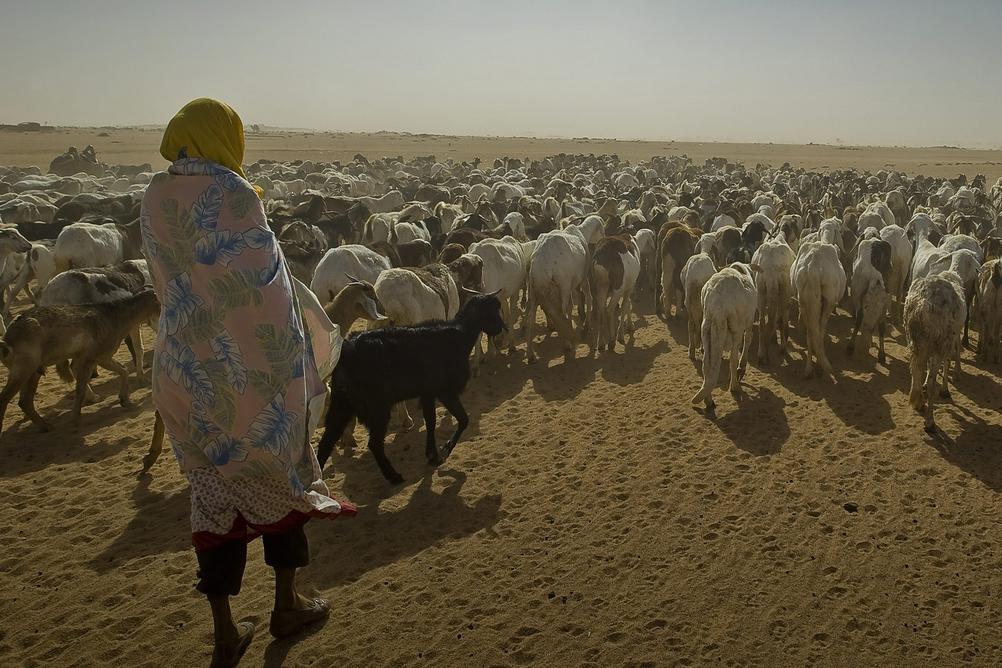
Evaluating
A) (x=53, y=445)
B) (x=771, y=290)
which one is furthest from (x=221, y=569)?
(x=771, y=290)

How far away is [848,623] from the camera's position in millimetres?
4094

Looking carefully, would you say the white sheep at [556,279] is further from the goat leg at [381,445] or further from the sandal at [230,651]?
the sandal at [230,651]

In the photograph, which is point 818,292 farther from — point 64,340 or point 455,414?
point 64,340

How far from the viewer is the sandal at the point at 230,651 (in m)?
3.59

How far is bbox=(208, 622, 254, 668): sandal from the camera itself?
3586 mm

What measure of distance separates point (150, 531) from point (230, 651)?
2.01 m

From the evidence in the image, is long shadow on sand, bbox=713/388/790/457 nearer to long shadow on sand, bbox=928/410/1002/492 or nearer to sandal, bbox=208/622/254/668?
long shadow on sand, bbox=928/410/1002/492

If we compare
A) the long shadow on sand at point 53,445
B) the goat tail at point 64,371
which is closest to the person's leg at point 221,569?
the long shadow on sand at point 53,445

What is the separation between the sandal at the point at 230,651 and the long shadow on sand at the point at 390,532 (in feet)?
2.65

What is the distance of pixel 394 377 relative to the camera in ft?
18.9

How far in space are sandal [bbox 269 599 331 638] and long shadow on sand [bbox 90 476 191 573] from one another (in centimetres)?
144

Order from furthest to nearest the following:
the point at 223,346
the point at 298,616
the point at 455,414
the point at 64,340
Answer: the point at 64,340 → the point at 455,414 → the point at 298,616 → the point at 223,346

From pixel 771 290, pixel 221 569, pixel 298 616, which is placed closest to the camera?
pixel 221 569

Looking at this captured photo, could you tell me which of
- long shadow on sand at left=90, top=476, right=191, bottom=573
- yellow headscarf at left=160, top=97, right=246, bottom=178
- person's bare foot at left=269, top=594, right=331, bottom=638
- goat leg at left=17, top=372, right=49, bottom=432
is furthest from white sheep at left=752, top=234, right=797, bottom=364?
goat leg at left=17, top=372, right=49, bottom=432
